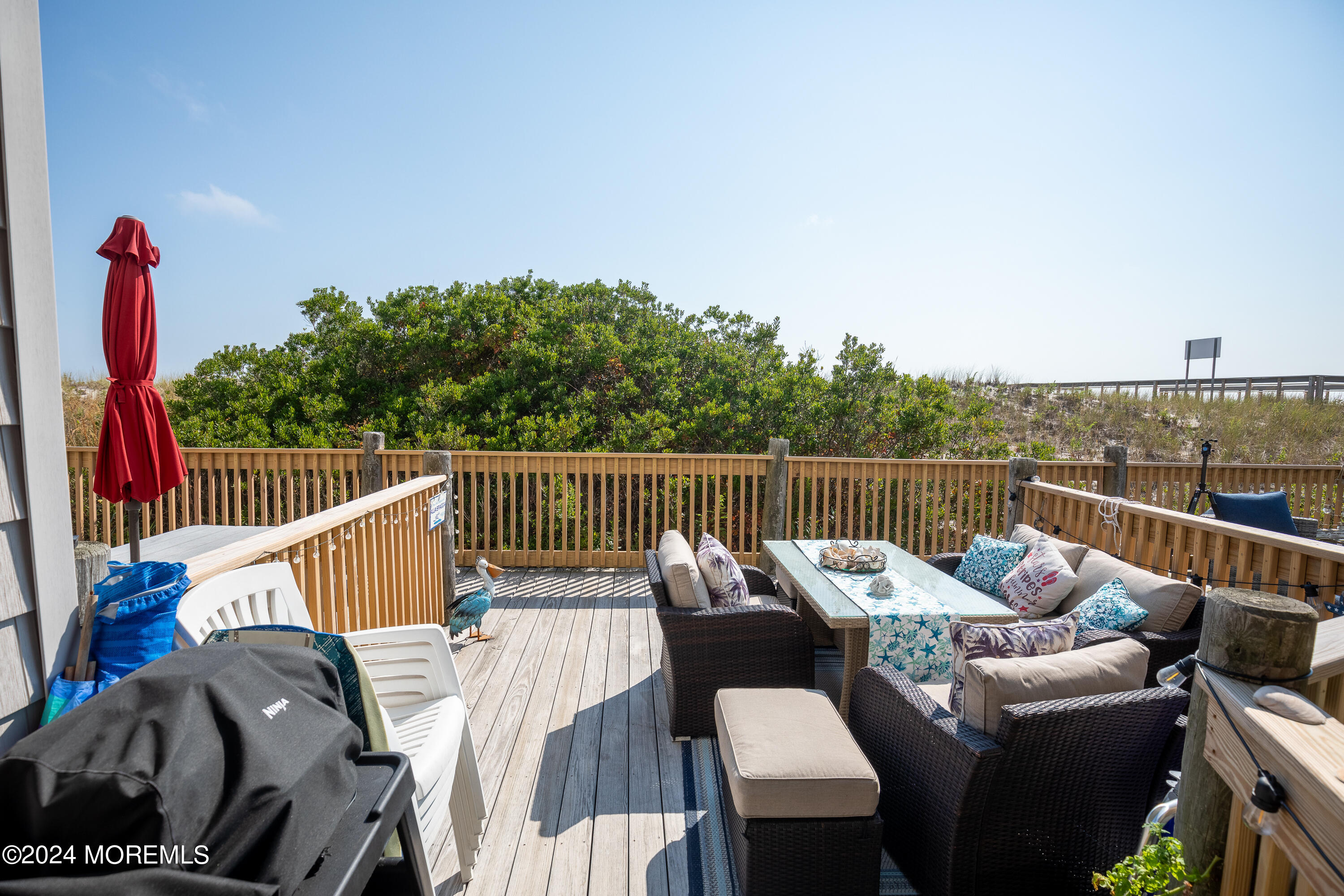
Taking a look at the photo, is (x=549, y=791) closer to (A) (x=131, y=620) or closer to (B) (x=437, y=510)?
(A) (x=131, y=620)

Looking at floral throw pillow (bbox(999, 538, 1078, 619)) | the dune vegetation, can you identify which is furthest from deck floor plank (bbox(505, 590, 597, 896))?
the dune vegetation

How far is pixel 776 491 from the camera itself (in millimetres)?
5633

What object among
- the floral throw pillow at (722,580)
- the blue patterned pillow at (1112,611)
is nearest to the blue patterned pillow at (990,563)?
the blue patterned pillow at (1112,611)

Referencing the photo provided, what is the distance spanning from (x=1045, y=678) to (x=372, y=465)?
17.8 feet

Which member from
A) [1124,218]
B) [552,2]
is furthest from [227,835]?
[1124,218]

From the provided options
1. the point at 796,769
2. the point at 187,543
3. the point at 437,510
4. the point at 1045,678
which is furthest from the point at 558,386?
the point at 1045,678

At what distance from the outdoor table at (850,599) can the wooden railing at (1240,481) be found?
393cm

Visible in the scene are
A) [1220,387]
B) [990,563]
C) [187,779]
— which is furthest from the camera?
[1220,387]

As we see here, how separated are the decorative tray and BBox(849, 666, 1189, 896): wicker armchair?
5.59ft

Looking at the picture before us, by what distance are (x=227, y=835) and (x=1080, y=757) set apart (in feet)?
6.70

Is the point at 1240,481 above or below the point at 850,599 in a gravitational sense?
above

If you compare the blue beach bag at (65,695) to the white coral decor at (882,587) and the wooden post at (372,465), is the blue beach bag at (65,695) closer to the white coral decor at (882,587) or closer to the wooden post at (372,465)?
the white coral decor at (882,587)

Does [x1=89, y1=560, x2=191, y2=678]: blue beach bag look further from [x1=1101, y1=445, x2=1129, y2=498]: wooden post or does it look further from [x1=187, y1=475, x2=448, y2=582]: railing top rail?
[x1=1101, y1=445, x2=1129, y2=498]: wooden post

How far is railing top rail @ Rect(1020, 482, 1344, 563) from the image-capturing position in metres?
2.77
